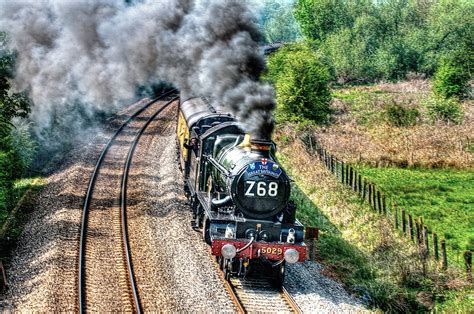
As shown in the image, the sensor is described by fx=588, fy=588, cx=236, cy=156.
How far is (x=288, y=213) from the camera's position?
547 inches

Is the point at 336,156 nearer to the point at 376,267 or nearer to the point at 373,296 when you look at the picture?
the point at 376,267

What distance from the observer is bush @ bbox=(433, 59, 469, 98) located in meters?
38.8

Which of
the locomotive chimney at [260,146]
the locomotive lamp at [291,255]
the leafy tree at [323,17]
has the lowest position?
the locomotive lamp at [291,255]

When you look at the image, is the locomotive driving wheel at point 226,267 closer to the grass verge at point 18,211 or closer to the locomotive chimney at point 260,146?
the locomotive chimney at point 260,146

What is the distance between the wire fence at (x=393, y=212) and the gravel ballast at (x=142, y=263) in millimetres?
3138

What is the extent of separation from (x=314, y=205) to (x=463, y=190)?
21.6 ft

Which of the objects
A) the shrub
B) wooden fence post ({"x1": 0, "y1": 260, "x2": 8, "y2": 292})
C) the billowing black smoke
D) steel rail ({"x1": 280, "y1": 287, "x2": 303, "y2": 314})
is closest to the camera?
steel rail ({"x1": 280, "y1": 287, "x2": 303, "y2": 314})

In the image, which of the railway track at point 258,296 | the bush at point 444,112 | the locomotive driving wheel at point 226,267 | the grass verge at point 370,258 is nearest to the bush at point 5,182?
the locomotive driving wheel at point 226,267

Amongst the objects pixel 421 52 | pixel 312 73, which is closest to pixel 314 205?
pixel 312 73

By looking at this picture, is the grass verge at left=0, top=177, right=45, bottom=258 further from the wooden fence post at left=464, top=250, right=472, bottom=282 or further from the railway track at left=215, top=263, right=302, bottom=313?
the wooden fence post at left=464, top=250, right=472, bottom=282

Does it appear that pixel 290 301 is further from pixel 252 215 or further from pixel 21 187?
pixel 21 187

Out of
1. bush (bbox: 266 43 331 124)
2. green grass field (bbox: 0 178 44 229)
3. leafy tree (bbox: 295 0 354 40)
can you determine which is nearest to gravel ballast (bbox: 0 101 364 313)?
green grass field (bbox: 0 178 44 229)

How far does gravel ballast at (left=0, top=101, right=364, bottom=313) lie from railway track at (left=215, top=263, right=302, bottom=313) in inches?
8.6

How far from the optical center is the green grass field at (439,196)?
18.5 metres
